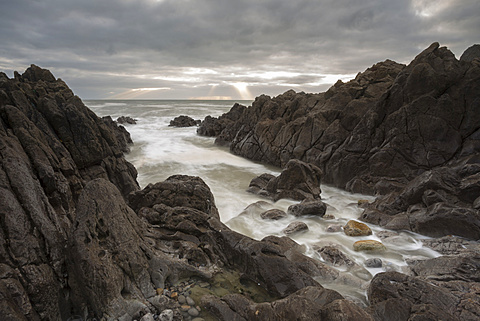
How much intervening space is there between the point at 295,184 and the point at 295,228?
13.7 feet

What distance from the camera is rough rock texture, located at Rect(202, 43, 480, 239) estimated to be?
9398 mm

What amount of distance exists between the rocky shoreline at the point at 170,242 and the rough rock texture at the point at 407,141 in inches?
2.9

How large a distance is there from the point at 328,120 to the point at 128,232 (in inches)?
651

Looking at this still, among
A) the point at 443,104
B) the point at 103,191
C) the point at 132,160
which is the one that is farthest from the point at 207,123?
the point at 103,191

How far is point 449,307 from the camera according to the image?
438 cm

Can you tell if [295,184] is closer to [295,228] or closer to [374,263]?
[295,228]

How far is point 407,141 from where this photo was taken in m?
14.0

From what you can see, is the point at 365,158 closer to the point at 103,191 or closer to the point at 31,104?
the point at 103,191

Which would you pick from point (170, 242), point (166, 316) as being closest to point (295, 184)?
point (170, 242)

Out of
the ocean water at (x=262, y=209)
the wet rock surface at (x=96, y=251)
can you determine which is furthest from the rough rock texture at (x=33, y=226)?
the ocean water at (x=262, y=209)

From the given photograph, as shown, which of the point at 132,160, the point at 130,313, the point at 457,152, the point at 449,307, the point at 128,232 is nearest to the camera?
the point at 130,313

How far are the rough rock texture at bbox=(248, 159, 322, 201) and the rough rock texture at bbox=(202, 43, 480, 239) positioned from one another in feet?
8.41

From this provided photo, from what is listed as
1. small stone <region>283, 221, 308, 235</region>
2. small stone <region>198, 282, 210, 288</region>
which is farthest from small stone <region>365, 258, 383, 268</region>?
small stone <region>198, 282, 210, 288</region>

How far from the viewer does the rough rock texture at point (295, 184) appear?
1324 cm
